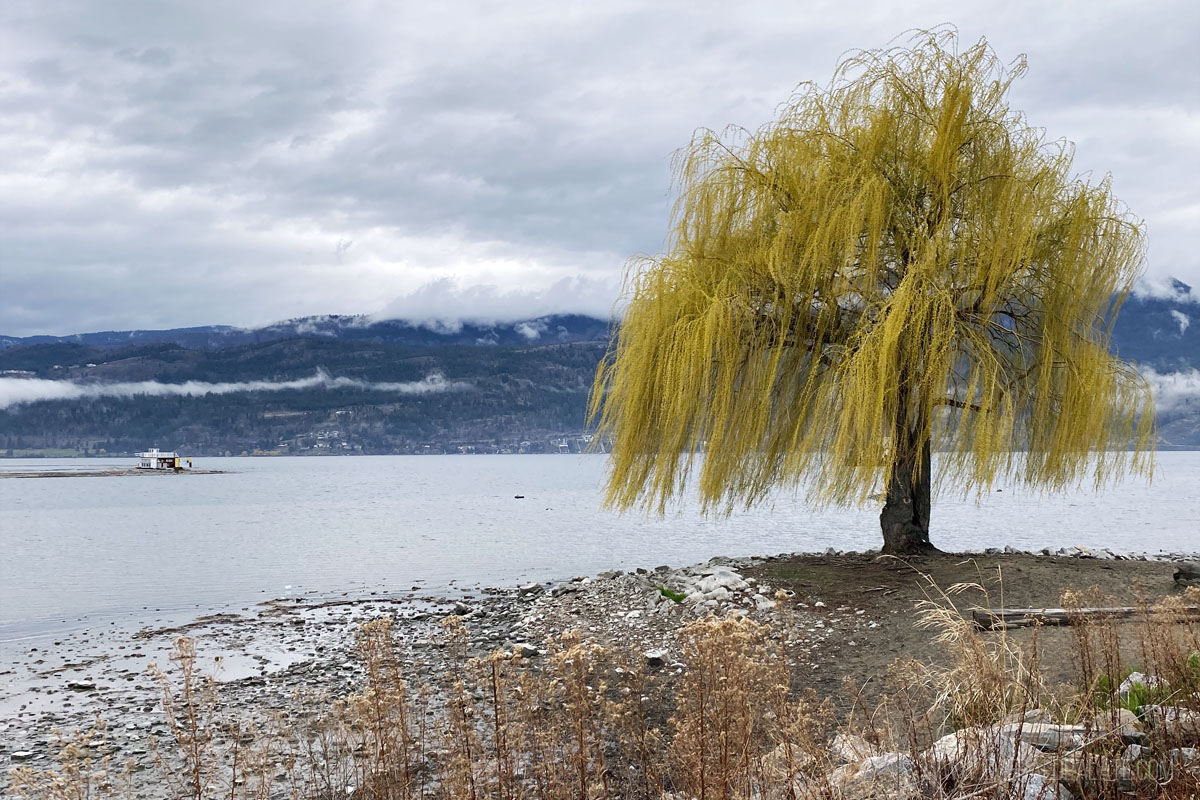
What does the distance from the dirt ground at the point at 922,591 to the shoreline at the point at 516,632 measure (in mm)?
38

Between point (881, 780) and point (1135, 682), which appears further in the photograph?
point (1135, 682)

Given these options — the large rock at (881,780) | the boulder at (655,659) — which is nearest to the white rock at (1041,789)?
the large rock at (881,780)

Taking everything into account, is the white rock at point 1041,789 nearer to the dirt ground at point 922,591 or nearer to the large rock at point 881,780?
the large rock at point 881,780

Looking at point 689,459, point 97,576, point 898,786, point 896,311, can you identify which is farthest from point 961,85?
point 97,576

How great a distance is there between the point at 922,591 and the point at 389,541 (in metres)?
25.3

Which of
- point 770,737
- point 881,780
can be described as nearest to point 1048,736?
point 881,780

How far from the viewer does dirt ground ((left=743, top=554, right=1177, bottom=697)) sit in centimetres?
914

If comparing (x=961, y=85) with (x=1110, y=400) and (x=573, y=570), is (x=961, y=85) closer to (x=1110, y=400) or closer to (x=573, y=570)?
(x=1110, y=400)

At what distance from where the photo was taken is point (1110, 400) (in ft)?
45.2

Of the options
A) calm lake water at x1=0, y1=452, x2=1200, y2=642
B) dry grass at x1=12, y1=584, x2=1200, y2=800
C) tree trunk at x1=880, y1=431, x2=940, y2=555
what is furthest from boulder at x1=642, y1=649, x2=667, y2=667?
calm lake water at x1=0, y1=452, x2=1200, y2=642

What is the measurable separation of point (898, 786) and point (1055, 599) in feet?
27.4

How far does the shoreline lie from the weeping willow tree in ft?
4.43

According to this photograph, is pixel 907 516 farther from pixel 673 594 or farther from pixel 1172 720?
pixel 1172 720

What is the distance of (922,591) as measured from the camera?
12.0m
